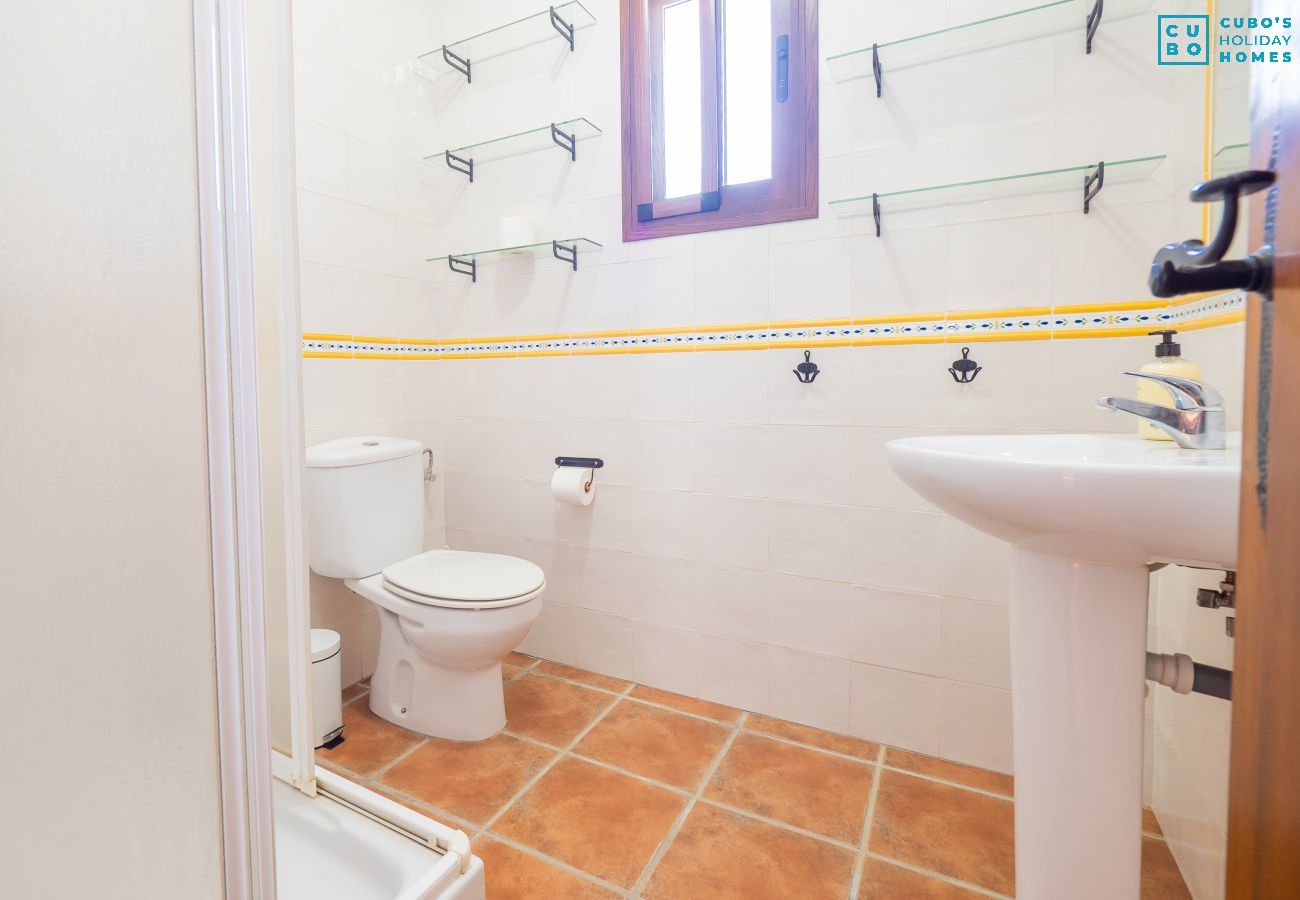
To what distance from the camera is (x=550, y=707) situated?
70.2 inches

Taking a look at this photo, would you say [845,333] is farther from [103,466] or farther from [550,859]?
[103,466]

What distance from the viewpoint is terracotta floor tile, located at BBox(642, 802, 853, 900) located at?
1131 mm

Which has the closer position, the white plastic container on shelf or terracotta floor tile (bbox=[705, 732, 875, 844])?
terracotta floor tile (bbox=[705, 732, 875, 844])

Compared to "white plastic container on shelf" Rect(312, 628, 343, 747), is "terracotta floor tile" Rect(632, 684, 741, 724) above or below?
below

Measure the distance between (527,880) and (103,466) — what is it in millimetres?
1110

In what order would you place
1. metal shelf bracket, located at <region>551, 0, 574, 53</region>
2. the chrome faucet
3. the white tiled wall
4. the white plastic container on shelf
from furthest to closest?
1. metal shelf bracket, located at <region>551, 0, 574, 53</region>
2. the white plastic container on shelf
3. the white tiled wall
4. the chrome faucet

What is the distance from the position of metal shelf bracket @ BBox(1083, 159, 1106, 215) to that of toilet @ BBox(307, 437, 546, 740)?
60.9 inches

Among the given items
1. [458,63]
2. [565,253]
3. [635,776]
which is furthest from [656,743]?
[458,63]

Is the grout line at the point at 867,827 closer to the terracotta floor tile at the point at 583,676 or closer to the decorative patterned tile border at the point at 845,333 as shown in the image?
the terracotta floor tile at the point at 583,676

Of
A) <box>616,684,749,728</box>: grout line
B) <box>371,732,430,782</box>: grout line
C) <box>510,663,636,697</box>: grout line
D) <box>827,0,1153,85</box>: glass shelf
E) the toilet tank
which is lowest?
<box>371,732,430,782</box>: grout line

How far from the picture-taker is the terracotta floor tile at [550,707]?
1.66m

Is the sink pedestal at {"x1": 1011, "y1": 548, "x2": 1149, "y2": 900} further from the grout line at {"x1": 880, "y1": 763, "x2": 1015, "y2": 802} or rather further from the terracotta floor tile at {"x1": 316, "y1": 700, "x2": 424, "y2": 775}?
the terracotta floor tile at {"x1": 316, "y1": 700, "x2": 424, "y2": 775}

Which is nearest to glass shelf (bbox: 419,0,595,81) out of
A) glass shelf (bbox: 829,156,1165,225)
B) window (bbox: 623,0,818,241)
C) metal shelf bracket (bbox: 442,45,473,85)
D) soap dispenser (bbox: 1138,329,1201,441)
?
metal shelf bracket (bbox: 442,45,473,85)

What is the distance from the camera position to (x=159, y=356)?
0.42 metres
